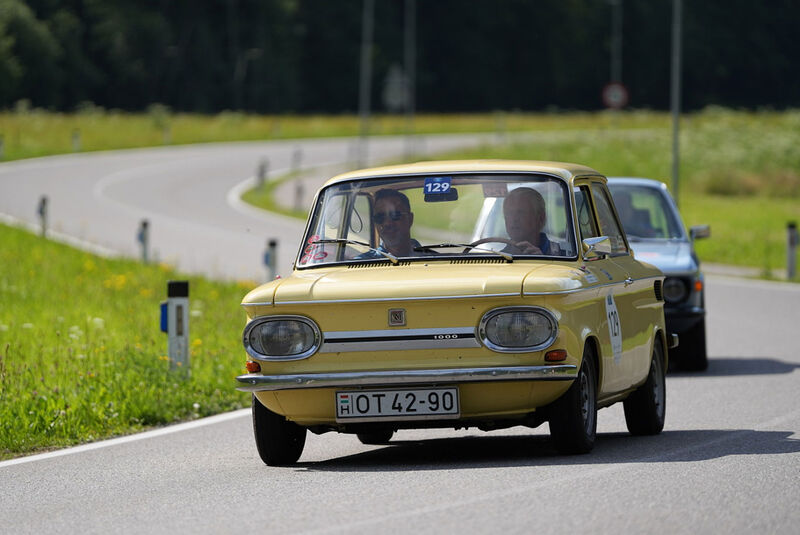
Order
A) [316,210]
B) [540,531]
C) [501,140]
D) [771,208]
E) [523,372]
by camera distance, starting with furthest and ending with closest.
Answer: [501,140] < [771,208] < [316,210] < [523,372] < [540,531]

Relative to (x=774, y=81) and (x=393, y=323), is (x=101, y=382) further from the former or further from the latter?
(x=774, y=81)

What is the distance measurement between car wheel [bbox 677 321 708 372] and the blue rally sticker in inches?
233

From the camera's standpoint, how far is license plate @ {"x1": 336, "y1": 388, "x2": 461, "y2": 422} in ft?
28.7

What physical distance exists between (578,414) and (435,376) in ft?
2.87

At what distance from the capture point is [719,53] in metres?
131

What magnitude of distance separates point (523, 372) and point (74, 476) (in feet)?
8.85

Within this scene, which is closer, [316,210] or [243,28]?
[316,210]

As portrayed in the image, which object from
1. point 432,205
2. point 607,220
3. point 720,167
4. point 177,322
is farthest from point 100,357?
point 720,167

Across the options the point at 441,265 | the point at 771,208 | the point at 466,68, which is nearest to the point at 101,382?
the point at 441,265

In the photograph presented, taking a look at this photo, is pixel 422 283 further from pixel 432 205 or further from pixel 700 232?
pixel 700 232

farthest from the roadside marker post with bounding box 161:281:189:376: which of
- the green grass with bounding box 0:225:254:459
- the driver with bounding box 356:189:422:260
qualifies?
the driver with bounding box 356:189:422:260

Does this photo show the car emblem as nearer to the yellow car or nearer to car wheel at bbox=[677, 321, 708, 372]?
the yellow car

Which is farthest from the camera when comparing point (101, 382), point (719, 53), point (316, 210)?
point (719, 53)

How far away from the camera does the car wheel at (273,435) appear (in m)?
9.33
